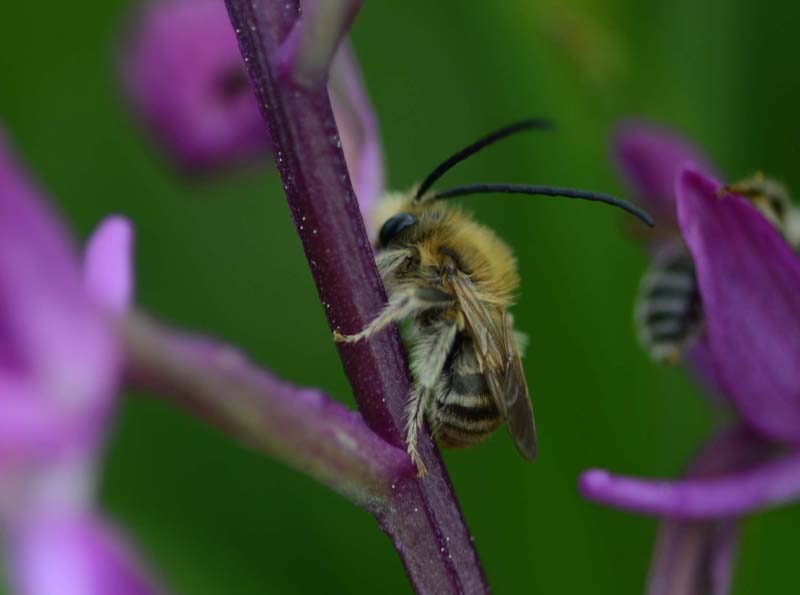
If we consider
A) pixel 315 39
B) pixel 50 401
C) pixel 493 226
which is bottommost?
pixel 493 226

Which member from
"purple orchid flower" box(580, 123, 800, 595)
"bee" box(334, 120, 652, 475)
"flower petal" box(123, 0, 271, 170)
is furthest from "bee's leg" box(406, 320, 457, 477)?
"flower petal" box(123, 0, 271, 170)

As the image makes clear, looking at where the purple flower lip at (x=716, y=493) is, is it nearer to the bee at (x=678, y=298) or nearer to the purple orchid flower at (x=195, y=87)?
the bee at (x=678, y=298)

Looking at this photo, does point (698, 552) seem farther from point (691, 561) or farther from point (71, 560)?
point (71, 560)

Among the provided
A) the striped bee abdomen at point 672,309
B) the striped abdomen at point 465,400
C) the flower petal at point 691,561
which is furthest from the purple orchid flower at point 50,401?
the striped bee abdomen at point 672,309

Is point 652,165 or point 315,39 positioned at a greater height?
point 315,39

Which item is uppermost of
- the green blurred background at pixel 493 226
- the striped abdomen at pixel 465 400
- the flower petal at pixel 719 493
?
the striped abdomen at pixel 465 400

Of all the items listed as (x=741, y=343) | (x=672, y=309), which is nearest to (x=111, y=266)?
(x=741, y=343)

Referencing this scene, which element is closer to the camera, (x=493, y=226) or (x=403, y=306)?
(x=403, y=306)
